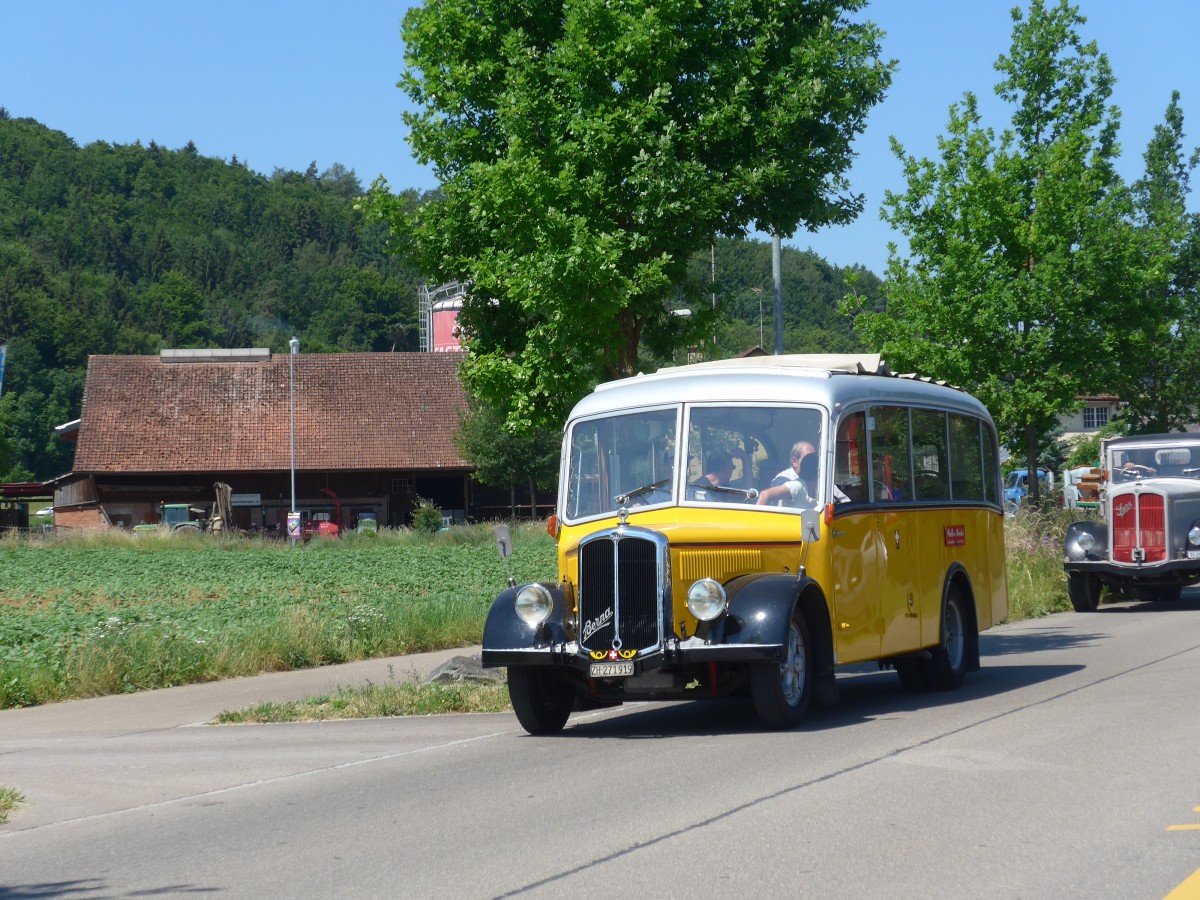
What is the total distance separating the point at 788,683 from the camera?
10969mm

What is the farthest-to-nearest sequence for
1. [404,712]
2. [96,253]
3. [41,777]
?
[96,253] < [404,712] < [41,777]

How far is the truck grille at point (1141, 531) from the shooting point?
23719mm

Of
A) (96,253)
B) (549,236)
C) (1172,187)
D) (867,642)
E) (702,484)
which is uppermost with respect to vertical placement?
(96,253)

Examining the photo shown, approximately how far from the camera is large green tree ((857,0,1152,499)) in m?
30.0

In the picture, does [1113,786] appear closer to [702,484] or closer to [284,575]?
[702,484]

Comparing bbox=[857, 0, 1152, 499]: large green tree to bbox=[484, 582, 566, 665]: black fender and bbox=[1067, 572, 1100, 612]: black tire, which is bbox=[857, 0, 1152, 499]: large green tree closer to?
bbox=[1067, 572, 1100, 612]: black tire

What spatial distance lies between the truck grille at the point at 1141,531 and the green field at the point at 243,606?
66.7 inches

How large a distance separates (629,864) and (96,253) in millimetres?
183593

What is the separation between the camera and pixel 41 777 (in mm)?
10695

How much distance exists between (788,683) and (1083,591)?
1484 centimetres

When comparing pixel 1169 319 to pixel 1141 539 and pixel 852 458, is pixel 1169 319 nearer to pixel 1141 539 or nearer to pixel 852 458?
pixel 1141 539

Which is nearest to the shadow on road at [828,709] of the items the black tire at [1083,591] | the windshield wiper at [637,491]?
the windshield wiper at [637,491]

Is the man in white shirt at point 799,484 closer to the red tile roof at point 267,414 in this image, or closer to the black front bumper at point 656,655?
the black front bumper at point 656,655

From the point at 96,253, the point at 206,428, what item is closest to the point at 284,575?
the point at 206,428
